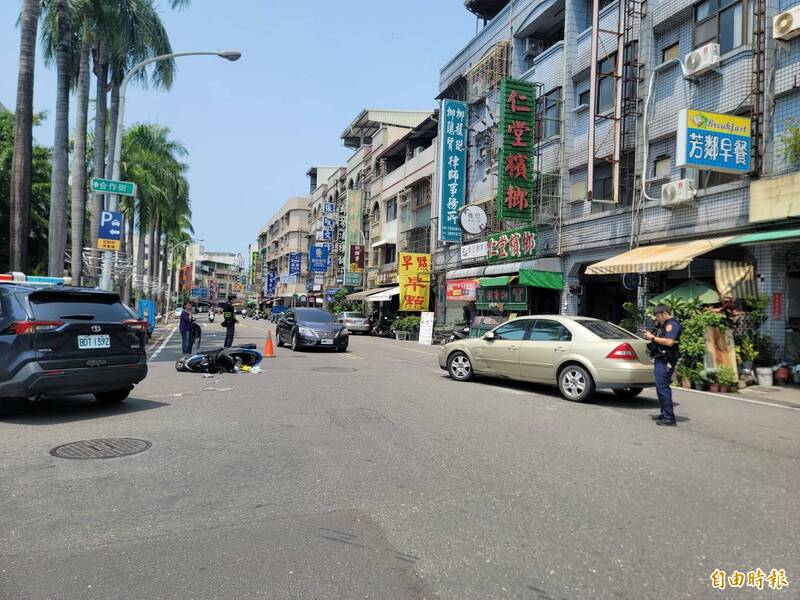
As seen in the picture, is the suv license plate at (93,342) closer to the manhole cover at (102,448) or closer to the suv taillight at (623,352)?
the manhole cover at (102,448)

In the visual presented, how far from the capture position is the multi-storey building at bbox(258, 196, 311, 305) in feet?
250

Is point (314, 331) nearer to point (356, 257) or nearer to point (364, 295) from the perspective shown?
point (364, 295)

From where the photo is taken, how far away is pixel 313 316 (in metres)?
20.3

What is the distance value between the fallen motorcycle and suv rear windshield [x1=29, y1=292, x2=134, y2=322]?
467 cm

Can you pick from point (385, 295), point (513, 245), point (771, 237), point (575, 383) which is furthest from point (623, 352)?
point (385, 295)

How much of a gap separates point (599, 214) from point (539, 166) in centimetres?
518

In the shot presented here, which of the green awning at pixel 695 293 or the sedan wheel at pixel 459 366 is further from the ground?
the green awning at pixel 695 293

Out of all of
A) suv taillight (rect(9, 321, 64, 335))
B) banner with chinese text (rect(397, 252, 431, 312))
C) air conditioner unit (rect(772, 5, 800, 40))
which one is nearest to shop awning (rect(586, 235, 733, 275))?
air conditioner unit (rect(772, 5, 800, 40))

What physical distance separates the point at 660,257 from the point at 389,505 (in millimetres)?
13167

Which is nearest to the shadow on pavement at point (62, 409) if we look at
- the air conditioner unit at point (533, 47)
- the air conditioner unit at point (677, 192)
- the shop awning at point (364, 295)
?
the air conditioner unit at point (677, 192)

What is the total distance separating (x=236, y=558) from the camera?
347 centimetres

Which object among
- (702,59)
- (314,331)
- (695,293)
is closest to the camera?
(695,293)

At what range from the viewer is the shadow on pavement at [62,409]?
7.34 meters

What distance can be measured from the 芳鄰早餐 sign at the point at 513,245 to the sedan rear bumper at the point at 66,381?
18.1 m
